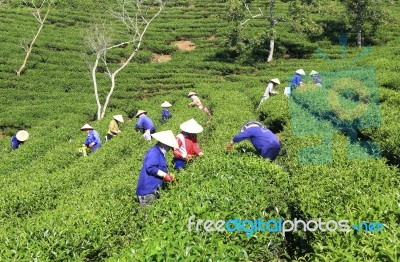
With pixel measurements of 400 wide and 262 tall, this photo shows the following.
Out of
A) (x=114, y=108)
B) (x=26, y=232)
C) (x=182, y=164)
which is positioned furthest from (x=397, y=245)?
(x=114, y=108)

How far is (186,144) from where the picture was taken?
8.47 m

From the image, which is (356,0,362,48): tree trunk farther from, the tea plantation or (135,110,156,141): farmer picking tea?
(135,110,156,141): farmer picking tea

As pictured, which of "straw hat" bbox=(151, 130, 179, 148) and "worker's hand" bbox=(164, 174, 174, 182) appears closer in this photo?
"worker's hand" bbox=(164, 174, 174, 182)

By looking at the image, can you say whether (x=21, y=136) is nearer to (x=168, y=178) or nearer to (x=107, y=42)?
(x=107, y=42)

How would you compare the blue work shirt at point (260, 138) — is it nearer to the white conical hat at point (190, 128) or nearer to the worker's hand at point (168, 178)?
the white conical hat at point (190, 128)

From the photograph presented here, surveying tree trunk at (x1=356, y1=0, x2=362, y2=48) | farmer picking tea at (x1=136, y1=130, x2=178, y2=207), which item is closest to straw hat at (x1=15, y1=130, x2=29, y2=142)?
farmer picking tea at (x1=136, y1=130, x2=178, y2=207)

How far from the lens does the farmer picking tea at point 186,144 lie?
8.24m

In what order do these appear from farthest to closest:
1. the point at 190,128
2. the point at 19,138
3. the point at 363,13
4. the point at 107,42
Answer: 1. the point at 363,13
2. the point at 107,42
3. the point at 19,138
4. the point at 190,128

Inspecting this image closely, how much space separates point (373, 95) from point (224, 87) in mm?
→ 14868

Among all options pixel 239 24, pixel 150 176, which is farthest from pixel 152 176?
pixel 239 24

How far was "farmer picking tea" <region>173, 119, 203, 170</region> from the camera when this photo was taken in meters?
8.24

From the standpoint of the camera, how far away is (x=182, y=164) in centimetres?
841

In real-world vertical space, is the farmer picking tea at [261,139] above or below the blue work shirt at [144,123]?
above

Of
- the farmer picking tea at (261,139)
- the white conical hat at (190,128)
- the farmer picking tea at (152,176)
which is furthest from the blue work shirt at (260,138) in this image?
the farmer picking tea at (152,176)
